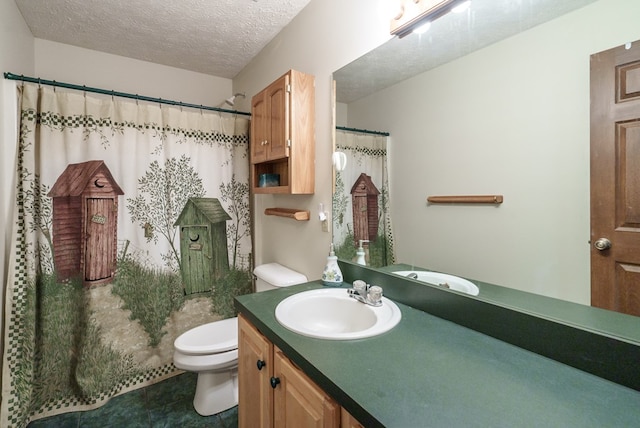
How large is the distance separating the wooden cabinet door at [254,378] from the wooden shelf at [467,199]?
32.2 inches

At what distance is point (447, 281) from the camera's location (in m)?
1.07

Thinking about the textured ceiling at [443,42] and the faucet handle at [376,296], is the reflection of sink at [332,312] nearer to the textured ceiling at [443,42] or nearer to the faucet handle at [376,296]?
the faucet handle at [376,296]

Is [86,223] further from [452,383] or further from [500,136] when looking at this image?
[500,136]

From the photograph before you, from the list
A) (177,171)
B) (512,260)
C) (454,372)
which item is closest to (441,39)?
(512,260)

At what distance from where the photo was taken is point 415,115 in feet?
3.82

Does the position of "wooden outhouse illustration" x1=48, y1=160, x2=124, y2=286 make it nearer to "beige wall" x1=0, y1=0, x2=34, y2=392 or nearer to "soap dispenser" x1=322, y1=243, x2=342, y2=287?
"beige wall" x1=0, y1=0, x2=34, y2=392

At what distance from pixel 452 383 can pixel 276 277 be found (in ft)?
4.20

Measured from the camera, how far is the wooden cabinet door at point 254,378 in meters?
1.02

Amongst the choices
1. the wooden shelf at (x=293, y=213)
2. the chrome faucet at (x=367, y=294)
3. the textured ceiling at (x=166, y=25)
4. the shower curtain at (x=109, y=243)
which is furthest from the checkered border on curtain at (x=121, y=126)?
the chrome faucet at (x=367, y=294)

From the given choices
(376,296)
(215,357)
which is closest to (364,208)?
(376,296)

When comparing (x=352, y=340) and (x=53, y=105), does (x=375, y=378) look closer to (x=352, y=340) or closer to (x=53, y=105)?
(x=352, y=340)

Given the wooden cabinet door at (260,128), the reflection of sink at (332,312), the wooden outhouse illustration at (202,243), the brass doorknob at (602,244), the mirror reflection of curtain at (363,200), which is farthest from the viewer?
the wooden outhouse illustration at (202,243)

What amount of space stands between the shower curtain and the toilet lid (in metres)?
0.37

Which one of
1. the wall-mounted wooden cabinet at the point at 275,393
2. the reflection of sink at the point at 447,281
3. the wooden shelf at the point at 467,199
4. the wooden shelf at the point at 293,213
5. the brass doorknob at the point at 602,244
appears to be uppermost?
the wooden shelf at the point at 467,199
